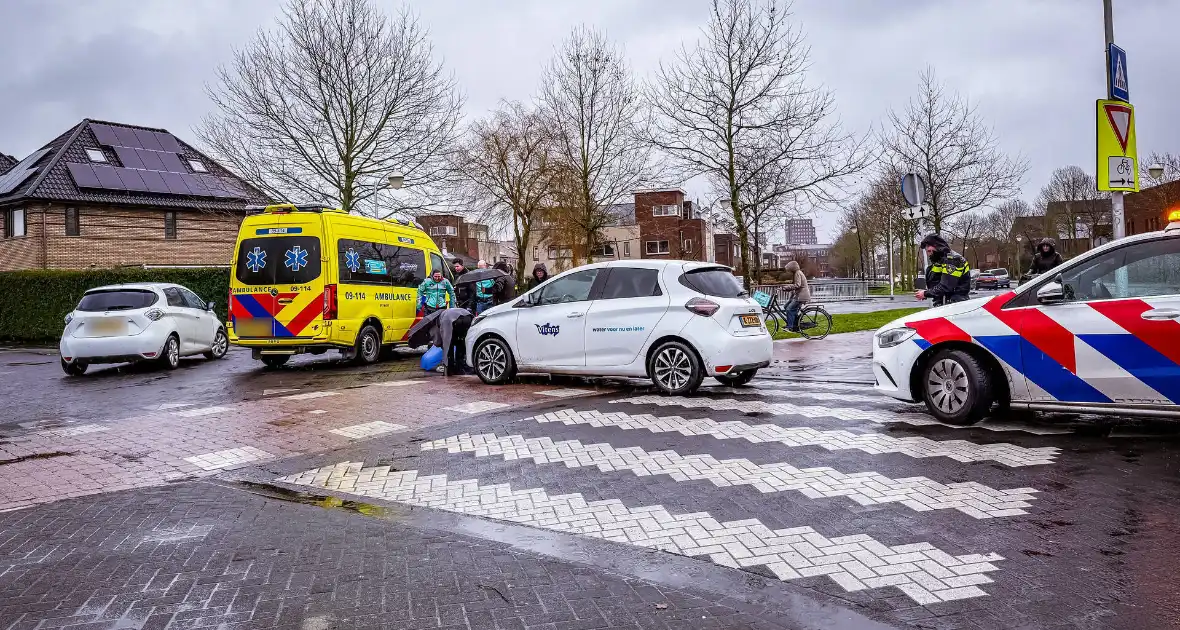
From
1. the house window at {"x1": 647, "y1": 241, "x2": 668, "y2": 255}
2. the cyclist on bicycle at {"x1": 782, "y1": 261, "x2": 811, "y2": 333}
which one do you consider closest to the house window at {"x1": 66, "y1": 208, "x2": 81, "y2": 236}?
the cyclist on bicycle at {"x1": 782, "y1": 261, "x2": 811, "y2": 333}

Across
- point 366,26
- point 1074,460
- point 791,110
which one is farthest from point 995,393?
point 366,26

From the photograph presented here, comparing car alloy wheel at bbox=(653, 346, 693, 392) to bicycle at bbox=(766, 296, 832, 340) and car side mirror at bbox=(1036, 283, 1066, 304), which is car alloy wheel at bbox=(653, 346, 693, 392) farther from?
bicycle at bbox=(766, 296, 832, 340)

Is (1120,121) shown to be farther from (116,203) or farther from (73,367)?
(116,203)

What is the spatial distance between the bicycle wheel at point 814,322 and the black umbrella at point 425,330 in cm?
787

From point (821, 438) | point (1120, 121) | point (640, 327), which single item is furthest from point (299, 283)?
point (1120, 121)

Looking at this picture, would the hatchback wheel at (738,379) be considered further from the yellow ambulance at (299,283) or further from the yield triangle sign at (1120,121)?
Result: the yellow ambulance at (299,283)

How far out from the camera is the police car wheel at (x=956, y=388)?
6.85 metres

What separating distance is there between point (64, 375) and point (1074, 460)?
14.8 meters

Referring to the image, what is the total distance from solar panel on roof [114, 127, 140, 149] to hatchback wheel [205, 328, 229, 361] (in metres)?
25.1

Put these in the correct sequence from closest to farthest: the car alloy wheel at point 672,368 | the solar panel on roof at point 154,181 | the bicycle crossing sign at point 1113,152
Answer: the bicycle crossing sign at point 1113,152 → the car alloy wheel at point 672,368 → the solar panel on roof at point 154,181

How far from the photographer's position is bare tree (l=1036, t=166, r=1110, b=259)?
5484 centimetres

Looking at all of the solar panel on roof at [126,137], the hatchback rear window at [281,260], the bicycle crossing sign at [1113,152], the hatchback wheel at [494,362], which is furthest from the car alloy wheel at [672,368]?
the solar panel on roof at [126,137]

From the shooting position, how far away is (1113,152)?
8.84 meters

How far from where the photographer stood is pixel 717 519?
15.0 feet
